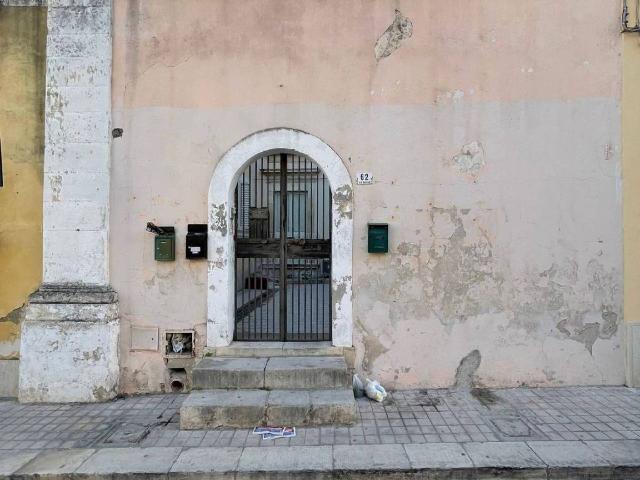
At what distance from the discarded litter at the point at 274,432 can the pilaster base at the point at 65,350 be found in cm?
204

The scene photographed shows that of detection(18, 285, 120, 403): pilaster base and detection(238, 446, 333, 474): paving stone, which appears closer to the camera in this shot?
detection(238, 446, 333, 474): paving stone

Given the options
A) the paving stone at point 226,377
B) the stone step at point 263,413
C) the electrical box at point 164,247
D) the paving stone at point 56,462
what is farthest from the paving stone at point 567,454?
the electrical box at point 164,247

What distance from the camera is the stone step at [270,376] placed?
4.59 metres

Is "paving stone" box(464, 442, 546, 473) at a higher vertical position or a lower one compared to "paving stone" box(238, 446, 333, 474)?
higher

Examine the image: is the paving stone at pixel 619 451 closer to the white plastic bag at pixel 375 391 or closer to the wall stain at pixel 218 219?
the white plastic bag at pixel 375 391

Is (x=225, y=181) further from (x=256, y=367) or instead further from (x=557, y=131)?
(x=557, y=131)

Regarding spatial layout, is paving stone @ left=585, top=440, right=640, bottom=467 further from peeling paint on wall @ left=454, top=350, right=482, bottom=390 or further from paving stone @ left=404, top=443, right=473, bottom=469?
peeling paint on wall @ left=454, top=350, right=482, bottom=390

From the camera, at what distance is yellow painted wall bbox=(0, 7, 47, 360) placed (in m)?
5.16

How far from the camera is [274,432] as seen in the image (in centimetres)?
407

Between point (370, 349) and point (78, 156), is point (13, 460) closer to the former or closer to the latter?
point (78, 156)

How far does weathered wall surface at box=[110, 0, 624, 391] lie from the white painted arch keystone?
0.38 feet

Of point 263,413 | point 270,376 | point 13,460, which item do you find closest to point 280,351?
point 270,376

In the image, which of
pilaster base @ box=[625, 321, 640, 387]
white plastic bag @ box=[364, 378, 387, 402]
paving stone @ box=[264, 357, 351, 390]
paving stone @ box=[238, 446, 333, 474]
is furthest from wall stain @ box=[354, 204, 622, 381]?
paving stone @ box=[238, 446, 333, 474]

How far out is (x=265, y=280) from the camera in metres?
5.56
